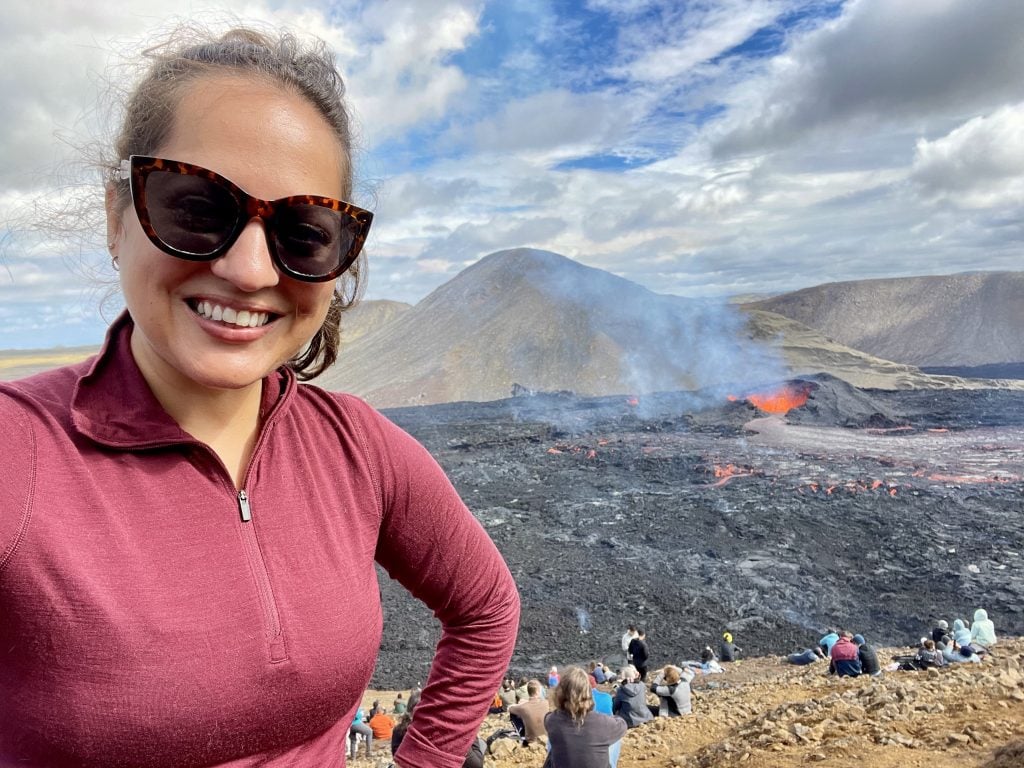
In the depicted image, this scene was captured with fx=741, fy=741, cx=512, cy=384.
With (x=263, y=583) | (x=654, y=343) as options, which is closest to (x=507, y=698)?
(x=263, y=583)

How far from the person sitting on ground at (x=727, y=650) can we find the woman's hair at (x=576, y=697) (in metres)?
8.92

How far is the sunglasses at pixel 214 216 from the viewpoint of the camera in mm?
1247

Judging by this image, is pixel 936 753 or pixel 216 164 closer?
pixel 216 164

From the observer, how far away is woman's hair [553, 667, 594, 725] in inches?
168

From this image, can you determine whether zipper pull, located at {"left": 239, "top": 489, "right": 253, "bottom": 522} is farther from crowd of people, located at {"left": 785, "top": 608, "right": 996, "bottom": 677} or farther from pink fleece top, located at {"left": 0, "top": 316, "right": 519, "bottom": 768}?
crowd of people, located at {"left": 785, "top": 608, "right": 996, "bottom": 677}

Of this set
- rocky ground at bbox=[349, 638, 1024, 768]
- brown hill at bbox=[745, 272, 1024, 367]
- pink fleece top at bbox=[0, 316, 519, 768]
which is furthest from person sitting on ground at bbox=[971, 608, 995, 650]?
brown hill at bbox=[745, 272, 1024, 367]

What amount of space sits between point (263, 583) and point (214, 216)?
0.63 meters

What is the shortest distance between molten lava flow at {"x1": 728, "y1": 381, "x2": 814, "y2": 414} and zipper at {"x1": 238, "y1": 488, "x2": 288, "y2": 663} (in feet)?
129

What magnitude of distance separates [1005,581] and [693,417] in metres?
23.8

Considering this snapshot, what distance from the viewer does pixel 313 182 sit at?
1354 millimetres

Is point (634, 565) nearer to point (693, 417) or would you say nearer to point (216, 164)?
point (216, 164)

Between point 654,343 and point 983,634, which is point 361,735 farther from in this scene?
point 654,343

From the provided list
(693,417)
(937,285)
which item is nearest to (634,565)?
(693,417)

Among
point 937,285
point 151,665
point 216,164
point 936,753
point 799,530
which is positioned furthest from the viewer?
point 937,285
